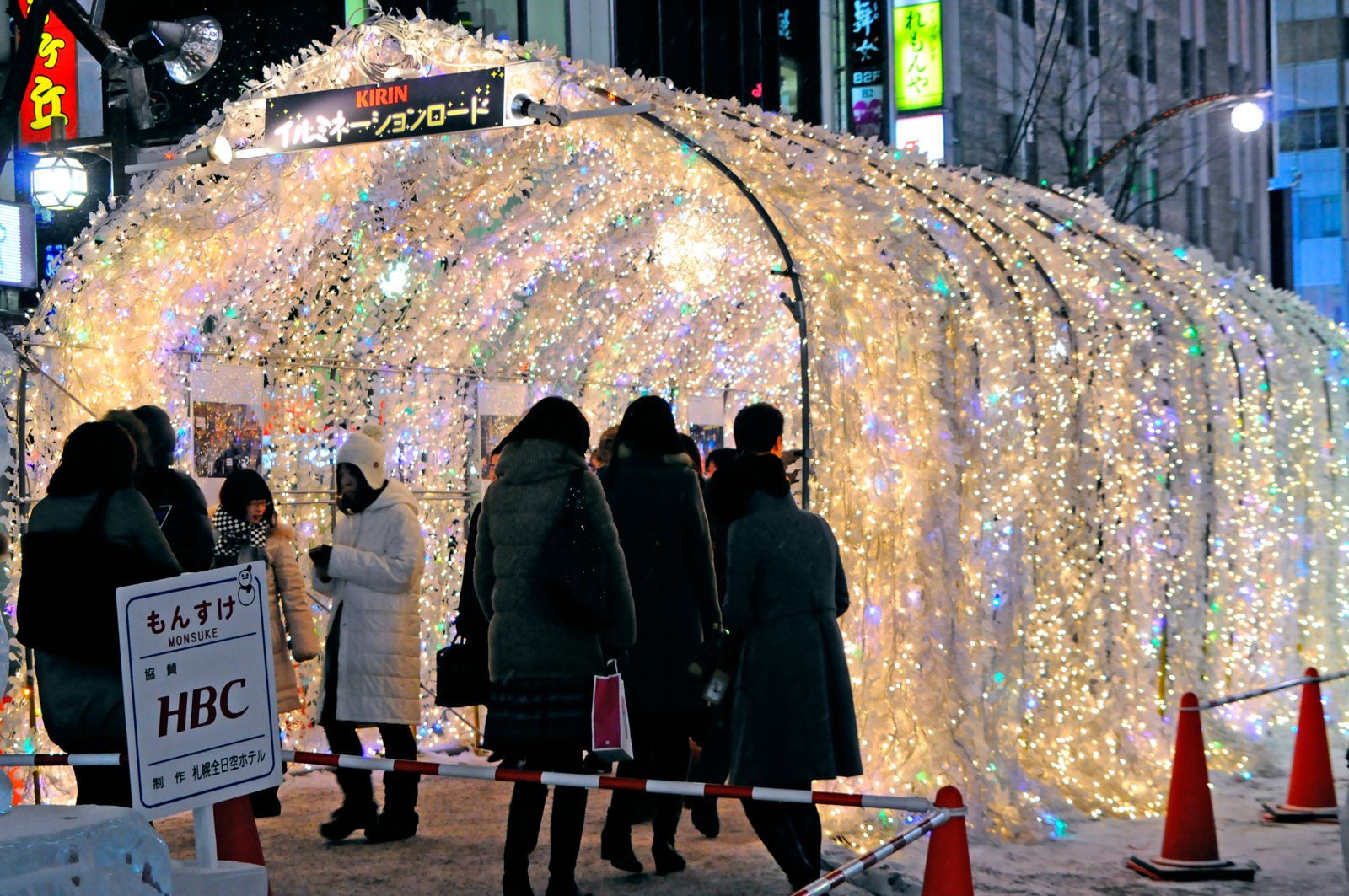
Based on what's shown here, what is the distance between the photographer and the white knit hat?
7.90 meters

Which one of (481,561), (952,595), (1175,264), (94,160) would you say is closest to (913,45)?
(94,160)

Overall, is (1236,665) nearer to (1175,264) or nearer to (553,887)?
(1175,264)

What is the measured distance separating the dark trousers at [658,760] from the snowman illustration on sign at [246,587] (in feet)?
7.03

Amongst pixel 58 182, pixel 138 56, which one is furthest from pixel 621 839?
pixel 58 182

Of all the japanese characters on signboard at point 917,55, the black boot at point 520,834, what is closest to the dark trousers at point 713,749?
the black boot at point 520,834

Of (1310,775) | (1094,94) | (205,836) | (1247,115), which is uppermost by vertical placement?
(1094,94)

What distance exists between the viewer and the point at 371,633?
25.9 feet

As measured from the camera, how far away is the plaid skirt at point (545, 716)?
6.20m

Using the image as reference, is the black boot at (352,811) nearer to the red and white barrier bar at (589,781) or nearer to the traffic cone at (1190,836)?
the red and white barrier bar at (589,781)

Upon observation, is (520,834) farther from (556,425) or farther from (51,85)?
(51,85)

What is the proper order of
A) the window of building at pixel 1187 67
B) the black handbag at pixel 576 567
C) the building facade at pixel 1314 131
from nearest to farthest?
the black handbag at pixel 576 567 < the window of building at pixel 1187 67 < the building facade at pixel 1314 131

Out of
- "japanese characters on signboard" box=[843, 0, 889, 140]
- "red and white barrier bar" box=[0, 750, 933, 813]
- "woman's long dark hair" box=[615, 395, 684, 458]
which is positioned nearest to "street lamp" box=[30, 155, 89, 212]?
"woman's long dark hair" box=[615, 395, 684, 458]

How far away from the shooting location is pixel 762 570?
6426 millimetres

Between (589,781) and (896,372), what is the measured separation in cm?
348
